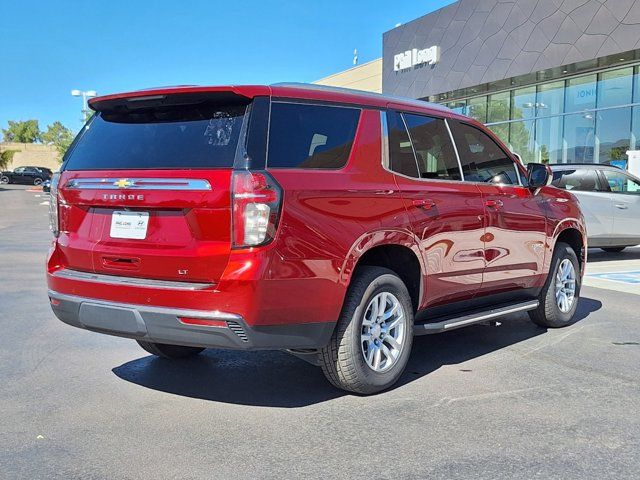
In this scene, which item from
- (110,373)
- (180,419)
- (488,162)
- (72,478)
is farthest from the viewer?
(488,162)

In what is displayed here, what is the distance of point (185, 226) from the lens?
3682 millimetres

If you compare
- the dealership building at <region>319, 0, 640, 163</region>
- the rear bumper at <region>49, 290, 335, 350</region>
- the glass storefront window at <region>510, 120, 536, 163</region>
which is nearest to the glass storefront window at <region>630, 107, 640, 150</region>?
the dealership building at <region>319, 0, 640, 163</region>

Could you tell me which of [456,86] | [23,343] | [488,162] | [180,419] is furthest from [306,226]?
[456,86]

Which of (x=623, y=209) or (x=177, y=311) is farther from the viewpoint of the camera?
(x=623, y=209)

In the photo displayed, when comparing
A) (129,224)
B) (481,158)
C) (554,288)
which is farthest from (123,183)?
(554,288)

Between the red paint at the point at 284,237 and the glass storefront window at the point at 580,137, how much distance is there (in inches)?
673

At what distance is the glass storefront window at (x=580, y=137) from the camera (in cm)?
2017

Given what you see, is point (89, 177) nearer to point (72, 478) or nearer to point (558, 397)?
point (72, 478)

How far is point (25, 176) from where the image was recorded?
57594 mm

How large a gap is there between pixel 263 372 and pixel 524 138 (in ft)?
68.2

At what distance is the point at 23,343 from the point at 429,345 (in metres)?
3.57

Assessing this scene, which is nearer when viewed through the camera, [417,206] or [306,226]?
[306,226]

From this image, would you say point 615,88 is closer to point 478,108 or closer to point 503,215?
point 478,108

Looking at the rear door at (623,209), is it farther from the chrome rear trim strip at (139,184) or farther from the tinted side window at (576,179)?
the chrome rear trim strip at (139,184)
